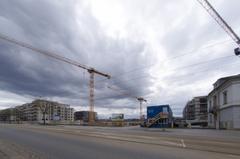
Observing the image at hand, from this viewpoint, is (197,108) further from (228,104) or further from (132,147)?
(132,147)

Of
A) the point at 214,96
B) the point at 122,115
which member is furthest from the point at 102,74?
the point at 214,96

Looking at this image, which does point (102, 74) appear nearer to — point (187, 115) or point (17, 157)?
point (17, 157)

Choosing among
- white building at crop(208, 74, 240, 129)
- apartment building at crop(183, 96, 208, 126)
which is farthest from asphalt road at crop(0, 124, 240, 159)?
apartment building at crop(183, 96, 208, 126)

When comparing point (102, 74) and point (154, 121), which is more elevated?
point (102, 74)

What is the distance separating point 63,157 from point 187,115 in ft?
A: 612

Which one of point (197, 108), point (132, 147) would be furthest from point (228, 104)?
point (197, 108)

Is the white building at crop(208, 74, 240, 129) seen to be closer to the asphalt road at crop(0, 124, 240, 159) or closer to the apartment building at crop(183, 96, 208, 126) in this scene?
the asphalt road at crop(0, 124, 240, 159)

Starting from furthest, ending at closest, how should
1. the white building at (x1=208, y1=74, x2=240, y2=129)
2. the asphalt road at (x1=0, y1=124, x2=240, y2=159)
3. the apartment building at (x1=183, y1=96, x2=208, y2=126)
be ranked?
the apartment building at (x1=183, y1=96, x2=208, y2=126), the white building at (x1=208, y1=74, x2=240, y2=129), the asphalt road at (x1=0, y1=124, x2=240, y2=159)

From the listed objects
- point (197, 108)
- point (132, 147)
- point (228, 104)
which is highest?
point (228, 104)

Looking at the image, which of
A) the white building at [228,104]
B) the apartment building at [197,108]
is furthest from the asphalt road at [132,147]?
the apartment building at [197,108]

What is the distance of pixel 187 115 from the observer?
7446 inches

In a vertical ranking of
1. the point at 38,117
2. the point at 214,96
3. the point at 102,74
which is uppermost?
the point at 102,74

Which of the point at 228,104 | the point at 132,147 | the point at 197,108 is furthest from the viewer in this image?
the point at 197,108

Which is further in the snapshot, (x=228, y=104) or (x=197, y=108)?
(x=197, y=108)
